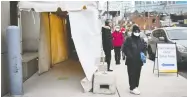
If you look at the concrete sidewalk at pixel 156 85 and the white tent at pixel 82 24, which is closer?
the white tent at pixel 82 24

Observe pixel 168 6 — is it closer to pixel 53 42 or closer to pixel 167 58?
pixel 53 42

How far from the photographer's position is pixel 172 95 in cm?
809

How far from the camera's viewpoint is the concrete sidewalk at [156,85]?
830cm

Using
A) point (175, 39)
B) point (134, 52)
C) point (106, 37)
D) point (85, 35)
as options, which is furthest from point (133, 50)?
point (175, 39)

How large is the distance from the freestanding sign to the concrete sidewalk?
0.93 feet

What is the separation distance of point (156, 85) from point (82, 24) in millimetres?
3073

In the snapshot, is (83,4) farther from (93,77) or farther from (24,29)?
(24,29)

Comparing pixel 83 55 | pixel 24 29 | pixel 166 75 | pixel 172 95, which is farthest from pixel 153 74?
pixel 24 29

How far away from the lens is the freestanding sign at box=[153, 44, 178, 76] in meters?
10.8

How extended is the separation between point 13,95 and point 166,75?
230 inches

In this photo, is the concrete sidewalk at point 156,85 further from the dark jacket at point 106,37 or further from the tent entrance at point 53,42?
the tent entrance at point 53,42

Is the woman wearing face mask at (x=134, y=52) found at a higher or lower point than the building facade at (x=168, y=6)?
lower

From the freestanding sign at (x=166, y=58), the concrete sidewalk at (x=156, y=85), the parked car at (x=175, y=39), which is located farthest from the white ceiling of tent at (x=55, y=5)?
the parked car at (x=175, y=39)

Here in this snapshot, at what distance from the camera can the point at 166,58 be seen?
35.7ft
